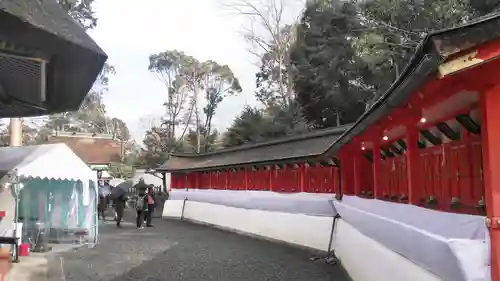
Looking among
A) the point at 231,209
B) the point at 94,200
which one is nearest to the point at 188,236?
the point at 231,209

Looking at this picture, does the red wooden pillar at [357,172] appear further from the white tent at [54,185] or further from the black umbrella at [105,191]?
the black umbrella at [105,191]

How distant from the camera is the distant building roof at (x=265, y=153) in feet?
52.6

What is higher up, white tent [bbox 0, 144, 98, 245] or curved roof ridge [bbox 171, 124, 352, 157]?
curved roof ridge [bbox 171, 124, 352, 157]

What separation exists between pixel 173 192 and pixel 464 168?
949 inches

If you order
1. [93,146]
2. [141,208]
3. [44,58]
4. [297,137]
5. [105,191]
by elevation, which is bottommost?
[141,208]

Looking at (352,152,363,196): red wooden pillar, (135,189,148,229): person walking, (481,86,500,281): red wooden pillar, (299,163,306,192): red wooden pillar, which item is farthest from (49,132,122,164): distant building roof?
(481,86,500,281): red wooden pillar

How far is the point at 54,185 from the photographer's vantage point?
48.5 feet

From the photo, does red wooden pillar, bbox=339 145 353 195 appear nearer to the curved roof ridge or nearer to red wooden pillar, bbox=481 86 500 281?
the curved roof ridge

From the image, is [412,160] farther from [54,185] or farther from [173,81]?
[173,81]

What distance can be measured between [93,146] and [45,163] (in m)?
43.1

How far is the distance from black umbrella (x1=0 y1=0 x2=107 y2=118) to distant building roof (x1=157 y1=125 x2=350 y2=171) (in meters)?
9.45

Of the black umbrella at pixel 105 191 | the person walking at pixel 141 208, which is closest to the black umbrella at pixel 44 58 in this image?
the person walking at pixel 141 208

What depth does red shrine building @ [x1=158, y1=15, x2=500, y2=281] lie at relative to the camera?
3303 mm

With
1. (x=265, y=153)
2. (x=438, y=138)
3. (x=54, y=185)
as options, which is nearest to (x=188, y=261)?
(x=54, y=185)
